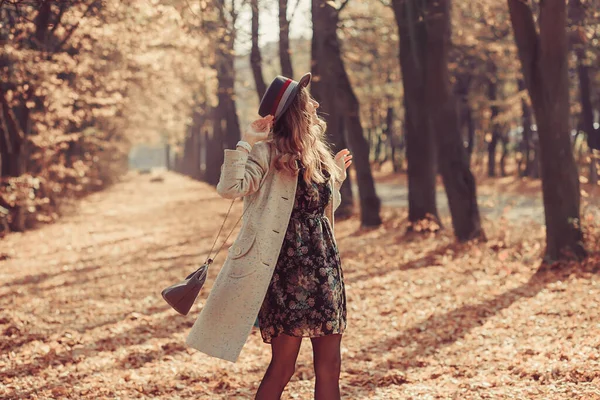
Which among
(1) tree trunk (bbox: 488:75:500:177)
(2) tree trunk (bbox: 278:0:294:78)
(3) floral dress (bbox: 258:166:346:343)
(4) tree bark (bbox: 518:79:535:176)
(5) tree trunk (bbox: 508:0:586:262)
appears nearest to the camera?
(3) floral dress (bbox: 258:166:346:343)

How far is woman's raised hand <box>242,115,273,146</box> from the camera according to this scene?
3.91 metres

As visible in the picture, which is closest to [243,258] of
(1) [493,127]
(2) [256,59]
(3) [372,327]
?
(3) [372,327]

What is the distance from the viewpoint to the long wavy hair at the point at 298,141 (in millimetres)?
3910

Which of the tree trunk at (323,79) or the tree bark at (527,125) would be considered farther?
the tree bark at (527,125)

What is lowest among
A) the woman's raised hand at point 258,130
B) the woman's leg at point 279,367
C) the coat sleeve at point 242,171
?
the woman's leg at point 279,367

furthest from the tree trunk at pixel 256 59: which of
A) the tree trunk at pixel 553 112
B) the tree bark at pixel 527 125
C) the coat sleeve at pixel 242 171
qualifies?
the tree bark at pixel 527 125

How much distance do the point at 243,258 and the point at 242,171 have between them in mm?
475

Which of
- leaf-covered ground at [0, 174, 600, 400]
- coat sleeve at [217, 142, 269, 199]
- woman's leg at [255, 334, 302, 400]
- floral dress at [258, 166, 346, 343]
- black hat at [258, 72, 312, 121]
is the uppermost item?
black hat at [258, 72, 312, 121]

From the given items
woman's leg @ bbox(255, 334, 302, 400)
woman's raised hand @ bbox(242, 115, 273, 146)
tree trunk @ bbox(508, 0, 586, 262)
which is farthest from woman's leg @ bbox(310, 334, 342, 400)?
tree trunk @ bbox(508, 0, 586, 262)

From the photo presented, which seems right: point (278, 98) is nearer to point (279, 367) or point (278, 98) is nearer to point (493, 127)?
point (279, 367)

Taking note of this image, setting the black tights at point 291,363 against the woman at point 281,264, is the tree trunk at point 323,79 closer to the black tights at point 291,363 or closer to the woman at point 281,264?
the woman at point 281,264

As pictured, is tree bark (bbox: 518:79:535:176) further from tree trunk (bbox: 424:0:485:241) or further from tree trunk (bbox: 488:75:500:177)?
tree trunk (bbox: 424:0:485:241)

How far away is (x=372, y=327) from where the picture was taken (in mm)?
8125

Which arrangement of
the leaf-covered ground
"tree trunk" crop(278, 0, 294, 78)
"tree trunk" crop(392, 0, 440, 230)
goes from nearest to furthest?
the leaf-covered ground < "tree trunk" crop(278, 0, 294, 78) < "tree trunk" crop(392, 0, 440, 230)
